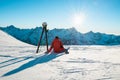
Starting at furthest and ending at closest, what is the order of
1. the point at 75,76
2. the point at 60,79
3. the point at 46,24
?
the point at 46,24 → the point at 75,76 → the point at 60,79

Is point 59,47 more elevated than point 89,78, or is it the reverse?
point 59,47

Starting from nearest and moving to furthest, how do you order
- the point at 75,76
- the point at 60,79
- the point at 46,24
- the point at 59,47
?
the point at 60,79 < the point at 75,76 < the point at 59,47 < the point at 46,24

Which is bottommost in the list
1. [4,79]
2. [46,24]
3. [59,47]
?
[4,79]

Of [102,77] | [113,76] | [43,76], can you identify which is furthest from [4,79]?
[113,76]

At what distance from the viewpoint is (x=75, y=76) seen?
639 cm

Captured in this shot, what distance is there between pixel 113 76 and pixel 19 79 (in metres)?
3.07

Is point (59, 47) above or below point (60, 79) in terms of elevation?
above

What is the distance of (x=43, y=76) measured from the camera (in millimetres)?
6426

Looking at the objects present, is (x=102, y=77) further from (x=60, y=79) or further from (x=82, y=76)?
(x=60, y=79)

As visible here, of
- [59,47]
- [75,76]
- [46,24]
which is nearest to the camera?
[75,76]

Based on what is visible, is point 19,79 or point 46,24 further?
point 46,24

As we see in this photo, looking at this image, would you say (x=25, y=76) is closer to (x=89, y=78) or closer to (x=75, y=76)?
(x=75, y=76)

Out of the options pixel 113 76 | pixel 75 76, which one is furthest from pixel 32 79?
pixel 113 76

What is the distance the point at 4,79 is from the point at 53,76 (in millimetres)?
1600
